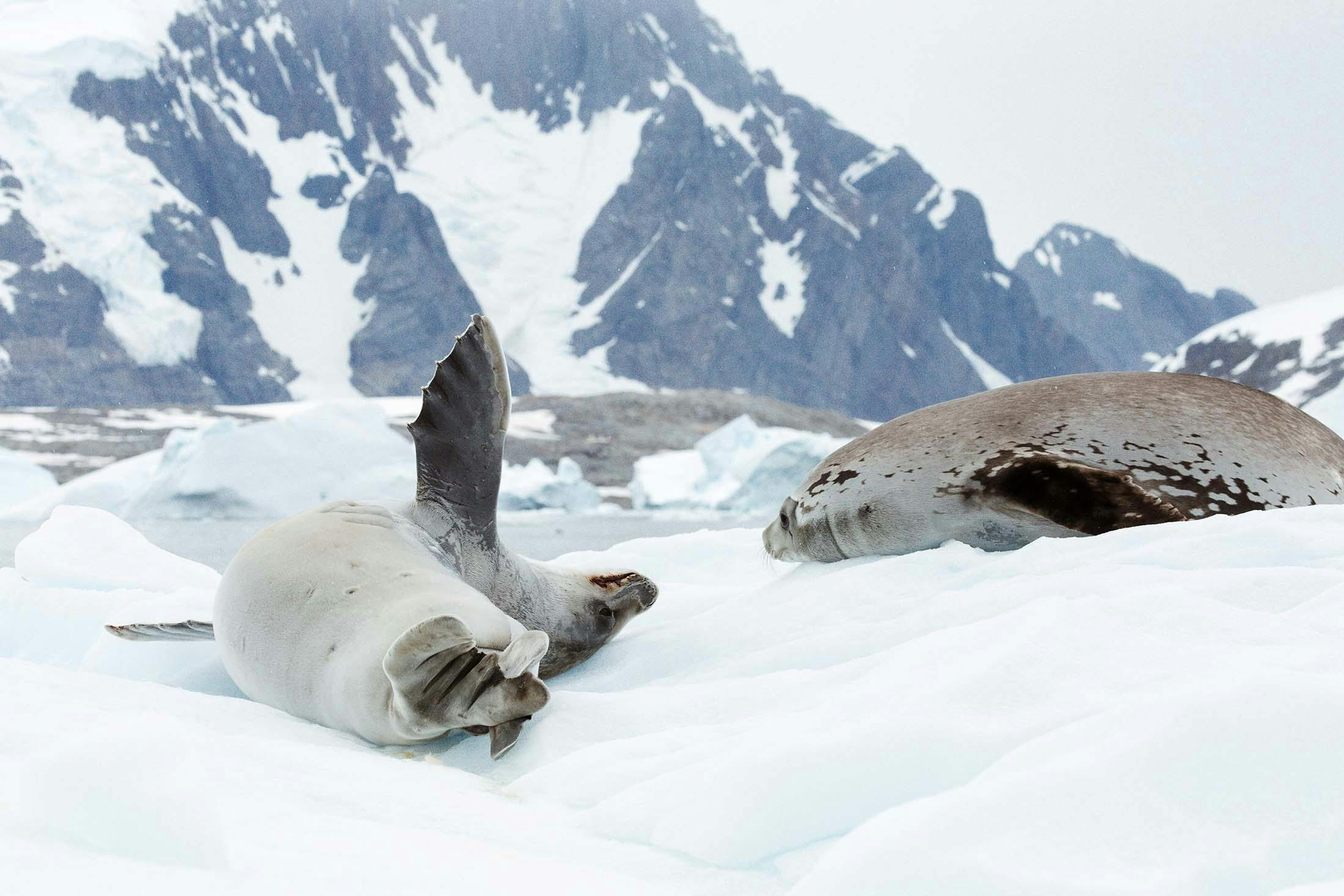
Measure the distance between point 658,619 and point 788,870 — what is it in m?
2.16

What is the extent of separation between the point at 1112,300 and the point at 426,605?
18969 centimetres

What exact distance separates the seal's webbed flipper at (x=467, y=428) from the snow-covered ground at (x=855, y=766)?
760 millimetres

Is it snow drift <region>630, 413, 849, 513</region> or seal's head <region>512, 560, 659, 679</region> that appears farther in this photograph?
snow drift <region>630, 413, 849, 513</region>

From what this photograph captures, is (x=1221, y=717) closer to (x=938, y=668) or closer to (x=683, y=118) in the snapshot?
(x=938, y=668)

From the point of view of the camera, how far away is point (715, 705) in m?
1.96

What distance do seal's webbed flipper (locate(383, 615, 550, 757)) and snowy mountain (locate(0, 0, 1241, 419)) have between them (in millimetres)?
76809

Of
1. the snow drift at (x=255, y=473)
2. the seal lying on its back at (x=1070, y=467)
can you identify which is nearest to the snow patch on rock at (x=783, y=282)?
the snow drift at (x=255, y=473)

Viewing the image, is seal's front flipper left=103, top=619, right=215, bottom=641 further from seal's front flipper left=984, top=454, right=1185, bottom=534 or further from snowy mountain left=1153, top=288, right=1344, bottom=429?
snowy mountain left=1153, top=288, right=1344, bottom=429

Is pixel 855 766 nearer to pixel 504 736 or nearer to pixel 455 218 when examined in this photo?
pixel 504 736

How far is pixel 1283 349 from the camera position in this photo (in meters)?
32.4

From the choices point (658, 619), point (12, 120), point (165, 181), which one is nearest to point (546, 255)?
point (165, 181)

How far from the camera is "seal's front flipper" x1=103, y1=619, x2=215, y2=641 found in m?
2.83

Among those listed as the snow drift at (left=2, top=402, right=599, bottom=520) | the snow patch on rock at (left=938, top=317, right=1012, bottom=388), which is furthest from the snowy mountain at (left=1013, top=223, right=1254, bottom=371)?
the snow drift at (left=2, top=402, right=599, bottom=520)

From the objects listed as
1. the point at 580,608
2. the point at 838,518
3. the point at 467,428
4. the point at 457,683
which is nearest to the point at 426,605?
the point at 457,683
